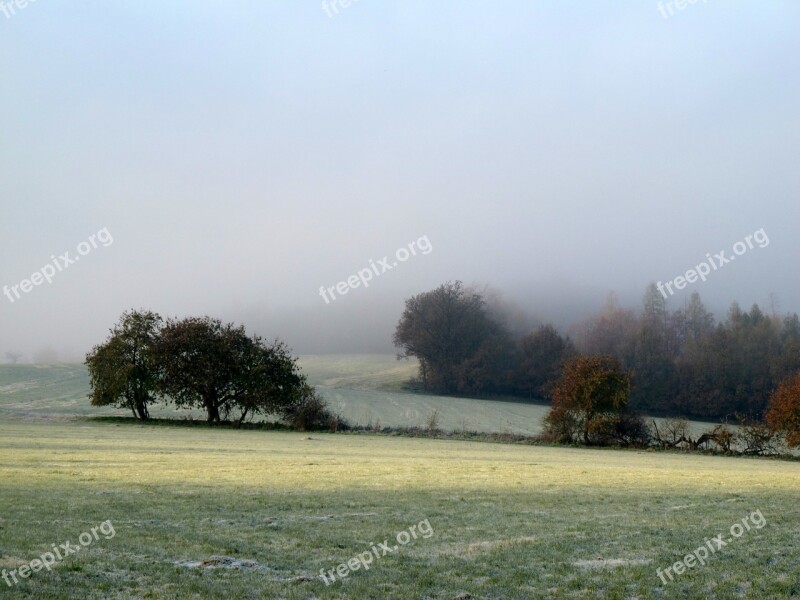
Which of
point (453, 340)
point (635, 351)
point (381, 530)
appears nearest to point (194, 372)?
point (453, 340)

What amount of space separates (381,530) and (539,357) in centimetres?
9365

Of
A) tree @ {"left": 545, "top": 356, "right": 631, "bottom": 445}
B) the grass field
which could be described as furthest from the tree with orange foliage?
the grass field

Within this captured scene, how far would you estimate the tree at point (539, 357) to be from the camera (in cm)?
10294

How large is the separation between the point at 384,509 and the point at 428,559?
16.1 feet

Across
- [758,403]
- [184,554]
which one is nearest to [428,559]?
[184,554]

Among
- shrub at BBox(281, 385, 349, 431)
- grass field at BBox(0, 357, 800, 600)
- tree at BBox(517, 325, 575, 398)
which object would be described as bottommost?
shrub at BBox(281, 385, 349, 431)

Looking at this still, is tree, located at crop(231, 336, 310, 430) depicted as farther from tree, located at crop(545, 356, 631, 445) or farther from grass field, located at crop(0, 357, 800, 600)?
grass field, located at crop(0, 357, 800, 600)

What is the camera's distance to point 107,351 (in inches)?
2633

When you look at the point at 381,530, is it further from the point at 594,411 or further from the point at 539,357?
the point at 539,357

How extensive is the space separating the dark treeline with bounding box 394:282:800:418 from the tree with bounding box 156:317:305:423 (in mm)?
42272

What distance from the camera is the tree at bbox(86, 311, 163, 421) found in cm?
6494

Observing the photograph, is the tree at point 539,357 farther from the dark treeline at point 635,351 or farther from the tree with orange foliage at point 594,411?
the tree with orange foliage at point 594,411

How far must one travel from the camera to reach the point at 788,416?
167 ft

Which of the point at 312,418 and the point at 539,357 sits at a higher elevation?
the point at 539,357
